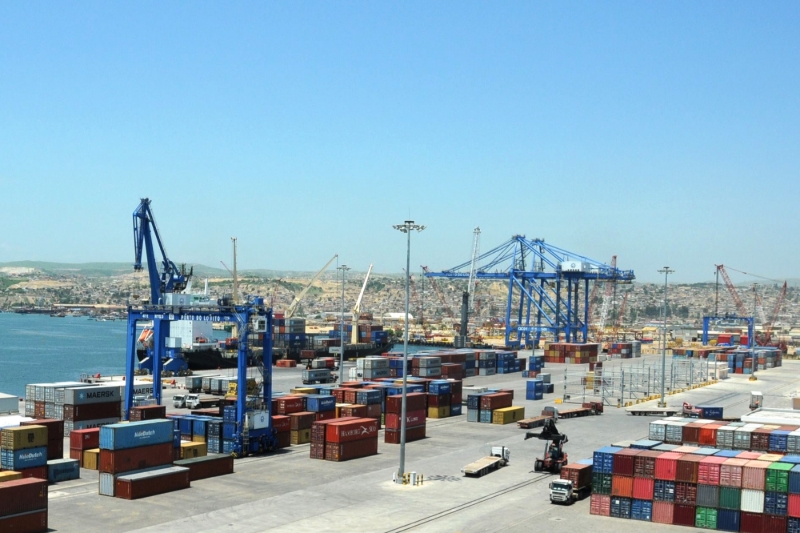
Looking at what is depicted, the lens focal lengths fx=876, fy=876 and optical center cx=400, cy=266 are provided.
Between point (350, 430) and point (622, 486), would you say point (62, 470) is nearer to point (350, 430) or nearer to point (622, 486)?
point (350, 430)

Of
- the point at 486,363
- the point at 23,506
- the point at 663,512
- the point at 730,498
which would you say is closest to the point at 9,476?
the point at 23,506

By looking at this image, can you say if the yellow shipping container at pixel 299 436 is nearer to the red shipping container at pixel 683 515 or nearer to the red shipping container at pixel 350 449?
→ the red shipping container at pixel 350 449

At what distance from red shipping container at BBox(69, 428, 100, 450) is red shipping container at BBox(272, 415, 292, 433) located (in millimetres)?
11312

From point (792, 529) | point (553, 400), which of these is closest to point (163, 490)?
point (792, 529)

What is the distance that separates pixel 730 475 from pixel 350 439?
23.2 meters

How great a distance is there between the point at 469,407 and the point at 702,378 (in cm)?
5423

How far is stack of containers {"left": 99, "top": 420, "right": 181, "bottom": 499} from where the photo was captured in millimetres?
42750

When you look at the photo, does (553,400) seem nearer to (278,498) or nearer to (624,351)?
(278,498)

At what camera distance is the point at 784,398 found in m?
97.7

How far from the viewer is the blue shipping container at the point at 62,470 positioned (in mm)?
46406

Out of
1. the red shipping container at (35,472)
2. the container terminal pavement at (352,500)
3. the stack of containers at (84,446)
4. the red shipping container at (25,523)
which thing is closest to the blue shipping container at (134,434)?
the container terminal pavement at (352,500)

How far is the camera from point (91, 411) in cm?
5941

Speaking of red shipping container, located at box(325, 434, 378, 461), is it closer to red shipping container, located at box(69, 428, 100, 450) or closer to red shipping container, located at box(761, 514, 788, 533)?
red shipping container, located at box(69, 428, 100, 450)

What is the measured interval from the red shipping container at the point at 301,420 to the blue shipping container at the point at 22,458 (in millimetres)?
18268
